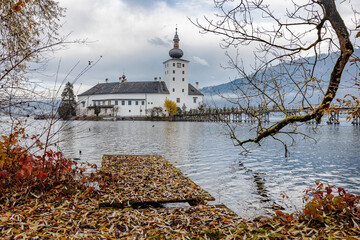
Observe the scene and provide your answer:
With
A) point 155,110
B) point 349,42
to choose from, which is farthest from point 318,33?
point 155,110

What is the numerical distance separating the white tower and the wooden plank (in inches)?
3588

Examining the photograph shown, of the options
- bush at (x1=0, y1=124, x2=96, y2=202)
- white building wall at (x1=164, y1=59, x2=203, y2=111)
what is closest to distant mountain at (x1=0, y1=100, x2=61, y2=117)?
bush at (x1=0, y1=124, x2=96, y2=202)

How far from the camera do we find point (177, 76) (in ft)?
328

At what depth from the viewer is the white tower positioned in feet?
328

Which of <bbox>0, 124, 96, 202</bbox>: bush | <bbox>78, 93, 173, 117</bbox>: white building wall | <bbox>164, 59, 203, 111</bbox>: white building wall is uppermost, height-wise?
<bbox>164, 59, 203, 111</bbox>: white building wall

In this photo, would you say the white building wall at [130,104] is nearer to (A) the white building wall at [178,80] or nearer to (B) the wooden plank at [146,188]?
(A) the white building wall at [178,80]

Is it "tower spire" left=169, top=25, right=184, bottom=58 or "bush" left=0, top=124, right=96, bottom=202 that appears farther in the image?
"tower spire" left=169, top=25, right=184, bottom=58

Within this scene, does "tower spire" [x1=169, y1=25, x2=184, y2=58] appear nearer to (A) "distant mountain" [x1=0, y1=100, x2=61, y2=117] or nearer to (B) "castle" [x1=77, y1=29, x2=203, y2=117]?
(B) "castle" [x1=77, y1=29, x2=203, y2=117]

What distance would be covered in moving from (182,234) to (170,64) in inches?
3853

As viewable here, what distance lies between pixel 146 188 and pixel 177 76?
309 ft

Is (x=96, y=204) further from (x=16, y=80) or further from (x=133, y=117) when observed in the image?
(x=133, y=117)

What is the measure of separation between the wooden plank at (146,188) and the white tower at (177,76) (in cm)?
9114

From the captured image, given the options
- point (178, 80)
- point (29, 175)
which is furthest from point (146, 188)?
point (178, 80)

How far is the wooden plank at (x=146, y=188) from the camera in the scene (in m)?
6.39
